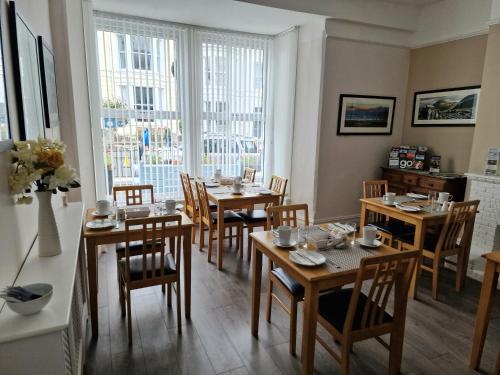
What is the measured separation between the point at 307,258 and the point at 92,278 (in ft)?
4.82

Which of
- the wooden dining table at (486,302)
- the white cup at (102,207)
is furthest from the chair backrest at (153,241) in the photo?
the wooden dining table at (486,302)

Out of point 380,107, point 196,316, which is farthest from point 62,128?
point 380,107

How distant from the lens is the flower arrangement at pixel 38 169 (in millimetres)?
1341

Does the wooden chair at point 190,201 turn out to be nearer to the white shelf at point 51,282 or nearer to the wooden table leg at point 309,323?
the white shelf at point 51,282

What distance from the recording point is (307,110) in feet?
15.3

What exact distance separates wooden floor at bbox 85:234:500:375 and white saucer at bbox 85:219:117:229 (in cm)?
78

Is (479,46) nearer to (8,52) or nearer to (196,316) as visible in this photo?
(196,316)

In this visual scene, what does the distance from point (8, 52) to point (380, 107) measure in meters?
4.58

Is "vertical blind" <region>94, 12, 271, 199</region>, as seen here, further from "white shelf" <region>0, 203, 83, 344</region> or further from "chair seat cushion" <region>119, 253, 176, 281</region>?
"white shelf" <region>0, 203, 83, 344</region>

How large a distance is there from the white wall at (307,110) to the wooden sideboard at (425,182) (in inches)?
46.1

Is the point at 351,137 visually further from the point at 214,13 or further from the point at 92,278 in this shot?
the point at 92,278

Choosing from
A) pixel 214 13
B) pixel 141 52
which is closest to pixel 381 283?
pixel 214 13

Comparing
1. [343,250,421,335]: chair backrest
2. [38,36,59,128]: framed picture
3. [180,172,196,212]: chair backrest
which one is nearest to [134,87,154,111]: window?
[180,172,196,212]: chair backrest

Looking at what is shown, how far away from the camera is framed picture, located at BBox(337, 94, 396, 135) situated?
462 centimetres
